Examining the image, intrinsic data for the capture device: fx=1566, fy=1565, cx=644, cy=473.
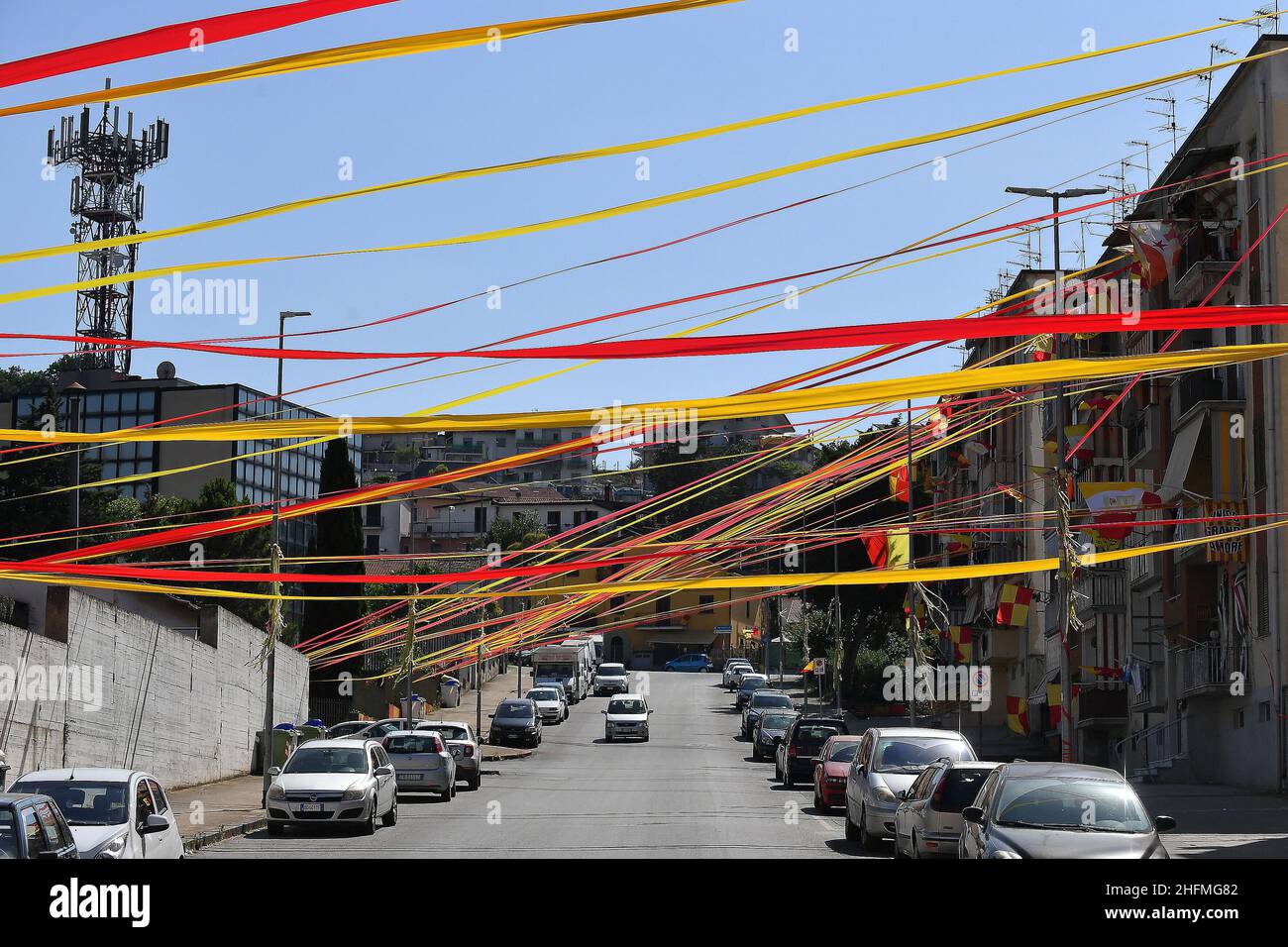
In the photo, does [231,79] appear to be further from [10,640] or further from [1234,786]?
[1234,786]

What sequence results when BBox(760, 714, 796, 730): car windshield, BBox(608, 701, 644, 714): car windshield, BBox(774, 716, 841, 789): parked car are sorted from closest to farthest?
BBox(774, 716, 841, 789): parked car
BBox(760, 714, 796, 730): car windshield
BBox(608, 701, 644, 714): car windshield

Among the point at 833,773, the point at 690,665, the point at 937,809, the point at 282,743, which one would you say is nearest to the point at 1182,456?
the point at 833,773

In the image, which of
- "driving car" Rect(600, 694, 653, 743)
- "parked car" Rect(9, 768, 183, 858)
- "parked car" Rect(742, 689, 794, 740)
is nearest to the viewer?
"parked car" Rect(9, 768, 183, 858)

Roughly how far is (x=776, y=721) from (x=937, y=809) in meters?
31.2

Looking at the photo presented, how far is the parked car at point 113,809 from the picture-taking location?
13.9 metres

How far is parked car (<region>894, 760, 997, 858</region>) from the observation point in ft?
56.3

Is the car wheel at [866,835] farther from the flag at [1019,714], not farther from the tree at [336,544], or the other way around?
the tree at [336,544]

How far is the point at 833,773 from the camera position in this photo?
27.4 m

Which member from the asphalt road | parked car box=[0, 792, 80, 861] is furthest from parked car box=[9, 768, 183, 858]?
the asphalt road

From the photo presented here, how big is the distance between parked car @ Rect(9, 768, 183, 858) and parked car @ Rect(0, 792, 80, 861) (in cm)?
150

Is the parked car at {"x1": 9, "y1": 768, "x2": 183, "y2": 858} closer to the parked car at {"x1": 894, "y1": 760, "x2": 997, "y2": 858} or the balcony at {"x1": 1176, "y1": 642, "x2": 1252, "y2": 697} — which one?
the parked car at {"x1": 894, "y1": 760, "x2": 997, "y2": 858}

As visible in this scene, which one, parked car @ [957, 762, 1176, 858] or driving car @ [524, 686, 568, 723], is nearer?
parked car @ [957, 762, 1176, 858]

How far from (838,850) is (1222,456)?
1640cm
